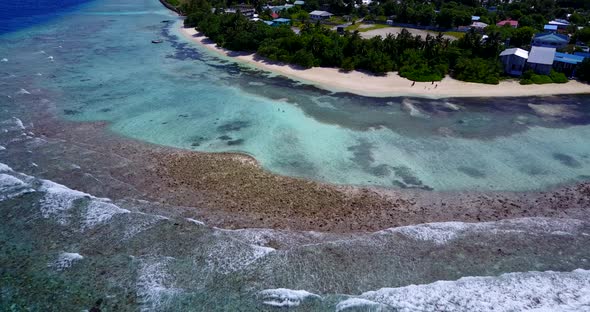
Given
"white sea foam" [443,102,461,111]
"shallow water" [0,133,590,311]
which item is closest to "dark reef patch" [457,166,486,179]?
"shallow water" [0,133,590,311]

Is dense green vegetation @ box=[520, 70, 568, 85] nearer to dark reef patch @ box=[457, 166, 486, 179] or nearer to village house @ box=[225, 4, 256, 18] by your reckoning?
dark reef patch @ box=[457, 166, 486, 179]

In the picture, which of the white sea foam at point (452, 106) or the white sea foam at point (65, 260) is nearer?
the white sea foam at point (65, 260)

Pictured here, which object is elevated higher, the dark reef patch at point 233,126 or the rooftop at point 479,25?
the rooftop at point 479,25

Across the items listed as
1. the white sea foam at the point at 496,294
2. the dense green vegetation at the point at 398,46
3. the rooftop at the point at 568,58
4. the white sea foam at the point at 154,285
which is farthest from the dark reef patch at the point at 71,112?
the rooftop at the point at 568,58

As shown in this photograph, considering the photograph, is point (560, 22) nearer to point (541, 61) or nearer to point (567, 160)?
point (541, 61)

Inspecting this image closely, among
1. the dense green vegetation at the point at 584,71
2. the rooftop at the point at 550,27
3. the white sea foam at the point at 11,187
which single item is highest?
the rooftop at the point at 550,27

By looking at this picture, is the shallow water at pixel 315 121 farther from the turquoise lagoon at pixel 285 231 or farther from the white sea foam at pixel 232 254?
the white sea foam at pixel 232 254

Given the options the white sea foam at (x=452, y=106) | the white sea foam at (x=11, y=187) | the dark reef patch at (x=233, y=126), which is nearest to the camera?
the white sea foam at (x=11, y=187)
